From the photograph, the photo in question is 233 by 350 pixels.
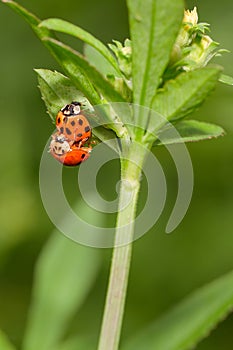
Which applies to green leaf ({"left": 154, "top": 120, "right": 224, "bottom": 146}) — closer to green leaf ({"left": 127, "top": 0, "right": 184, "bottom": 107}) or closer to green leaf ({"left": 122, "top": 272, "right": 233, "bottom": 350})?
green leaf ({"left": 127, "top": 0, "right": 184, "bottom": 107})

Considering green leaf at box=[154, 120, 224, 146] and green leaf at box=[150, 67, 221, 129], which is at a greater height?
green leaf at box=[150, 67, 221, 129]

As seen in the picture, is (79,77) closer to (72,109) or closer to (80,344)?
(72,109)

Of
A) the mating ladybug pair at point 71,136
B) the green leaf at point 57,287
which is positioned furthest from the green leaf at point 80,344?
the mating ladybug pair at point 71,136

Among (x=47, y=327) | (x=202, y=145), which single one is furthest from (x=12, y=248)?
(x=47, y=327)

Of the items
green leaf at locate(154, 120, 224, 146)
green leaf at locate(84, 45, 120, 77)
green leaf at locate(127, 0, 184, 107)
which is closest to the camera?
green leaf at locate(127, 0, 184, 107)

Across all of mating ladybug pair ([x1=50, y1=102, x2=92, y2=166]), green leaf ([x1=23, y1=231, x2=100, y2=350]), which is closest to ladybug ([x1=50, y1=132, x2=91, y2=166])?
mating ladybug pair ([x1=50, y1=102, x2=92, y2=166])

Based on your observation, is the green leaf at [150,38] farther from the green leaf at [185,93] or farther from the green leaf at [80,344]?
the green leaf at [80,344]

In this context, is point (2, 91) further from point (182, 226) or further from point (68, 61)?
point (68, 61)
